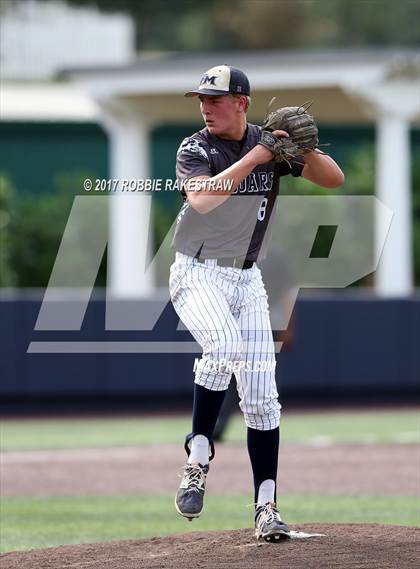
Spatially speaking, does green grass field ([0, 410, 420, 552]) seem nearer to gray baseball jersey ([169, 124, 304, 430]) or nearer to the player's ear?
gray baseball jersey ([169, 124, 304, 430])

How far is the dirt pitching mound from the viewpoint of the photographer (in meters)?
5.07

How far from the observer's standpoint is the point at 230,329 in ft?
17.9

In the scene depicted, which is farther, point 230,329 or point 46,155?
point 46,155

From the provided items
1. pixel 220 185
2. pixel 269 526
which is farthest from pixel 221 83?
pixel 269 526

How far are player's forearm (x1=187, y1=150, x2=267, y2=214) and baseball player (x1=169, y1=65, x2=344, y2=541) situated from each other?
0.01 meters

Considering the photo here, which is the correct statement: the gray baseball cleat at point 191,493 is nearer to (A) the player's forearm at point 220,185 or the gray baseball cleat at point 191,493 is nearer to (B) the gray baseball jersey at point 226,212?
(B) the gray baseball jersey at point 226,212

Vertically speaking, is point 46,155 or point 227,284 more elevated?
point 46,155

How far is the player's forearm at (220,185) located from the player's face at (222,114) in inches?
10.5

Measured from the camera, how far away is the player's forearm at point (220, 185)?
520cm

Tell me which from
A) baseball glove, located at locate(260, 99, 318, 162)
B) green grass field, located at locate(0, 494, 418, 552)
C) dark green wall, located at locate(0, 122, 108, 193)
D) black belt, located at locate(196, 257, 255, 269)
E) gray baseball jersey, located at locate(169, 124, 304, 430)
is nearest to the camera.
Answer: baseball glove, located at locate(260, 99, 318, 162)

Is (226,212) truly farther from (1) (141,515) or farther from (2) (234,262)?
(1) (141,515)

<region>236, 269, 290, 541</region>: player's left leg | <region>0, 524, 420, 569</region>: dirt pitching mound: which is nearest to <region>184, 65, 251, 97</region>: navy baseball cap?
<region>236, 269, 290, 541</region>: player's left leg

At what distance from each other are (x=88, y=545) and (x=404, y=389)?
9950mm

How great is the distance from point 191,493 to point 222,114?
5.59ft
